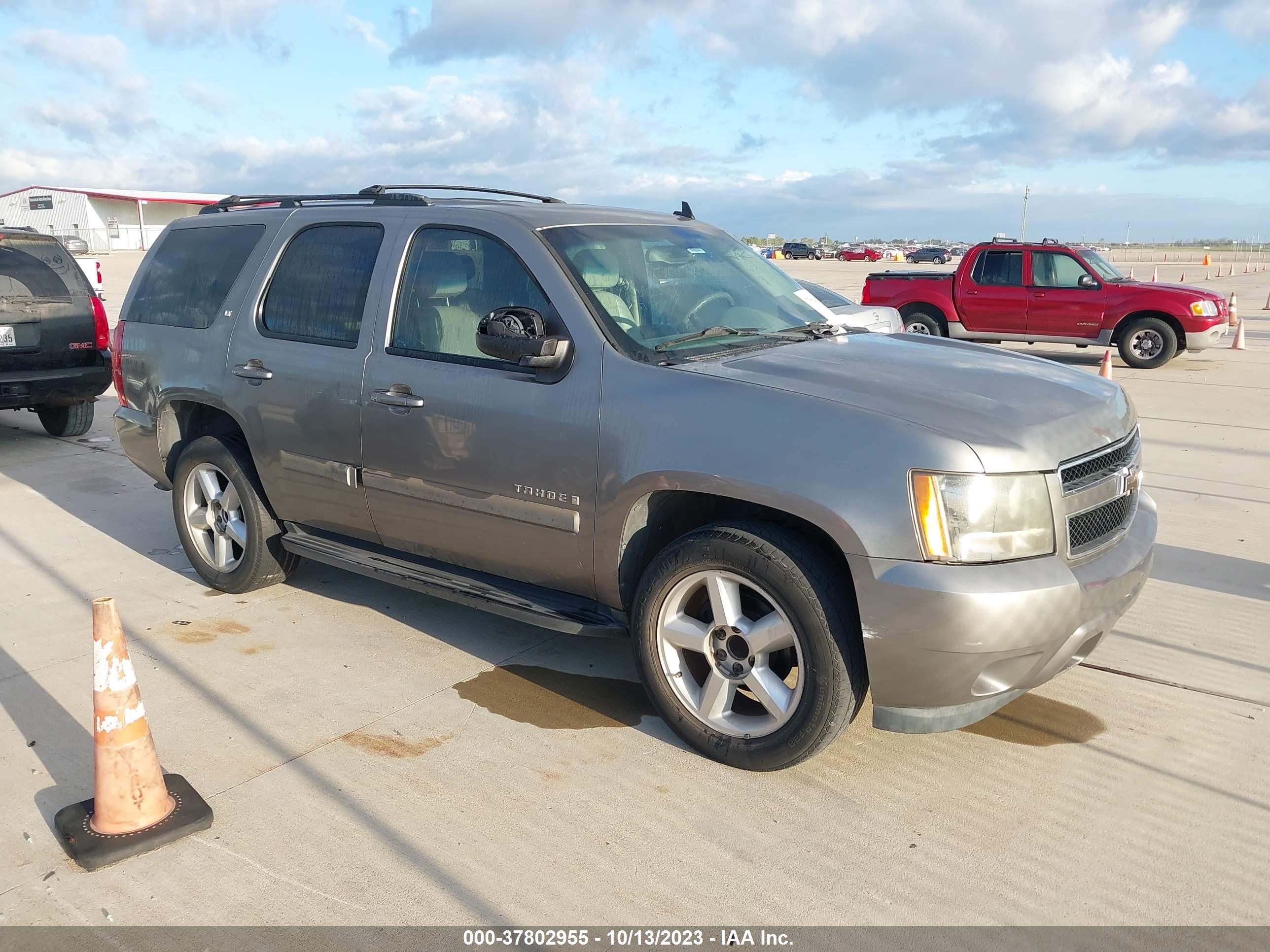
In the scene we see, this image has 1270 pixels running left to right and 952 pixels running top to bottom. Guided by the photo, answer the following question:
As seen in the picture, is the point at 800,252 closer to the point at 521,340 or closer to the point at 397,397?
the point at 397,397

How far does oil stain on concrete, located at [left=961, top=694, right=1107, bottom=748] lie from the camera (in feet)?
12.6

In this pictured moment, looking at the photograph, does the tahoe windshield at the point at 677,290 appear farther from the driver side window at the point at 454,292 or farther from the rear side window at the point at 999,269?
the rear side window at the point at 999,269

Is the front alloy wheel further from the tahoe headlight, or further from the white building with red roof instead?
the white building with red roof

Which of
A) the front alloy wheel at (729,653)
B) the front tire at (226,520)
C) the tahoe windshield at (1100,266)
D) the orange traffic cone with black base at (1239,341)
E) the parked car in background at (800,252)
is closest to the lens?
the front alloy wheel at (729,653)

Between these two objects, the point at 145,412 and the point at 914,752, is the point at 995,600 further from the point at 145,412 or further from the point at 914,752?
the point at 145,412

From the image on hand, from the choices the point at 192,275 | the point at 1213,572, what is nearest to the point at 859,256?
the point at 1213,572

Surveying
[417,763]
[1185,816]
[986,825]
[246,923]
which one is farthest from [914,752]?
[246,923]

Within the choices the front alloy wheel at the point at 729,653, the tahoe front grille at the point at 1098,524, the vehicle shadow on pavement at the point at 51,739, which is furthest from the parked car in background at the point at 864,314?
the vehicle shadow on pavement at the point at 51,739

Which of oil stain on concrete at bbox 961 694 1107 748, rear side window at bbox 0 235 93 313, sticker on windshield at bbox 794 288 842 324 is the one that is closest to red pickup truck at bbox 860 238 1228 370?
rear side window at bbox 0 235 93 313

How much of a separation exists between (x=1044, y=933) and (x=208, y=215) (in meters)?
5.12

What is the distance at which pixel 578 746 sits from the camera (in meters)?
3.81

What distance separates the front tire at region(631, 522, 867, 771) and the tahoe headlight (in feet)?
1.23

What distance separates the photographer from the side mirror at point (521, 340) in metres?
3.80

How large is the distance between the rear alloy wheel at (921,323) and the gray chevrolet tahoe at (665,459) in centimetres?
1189
